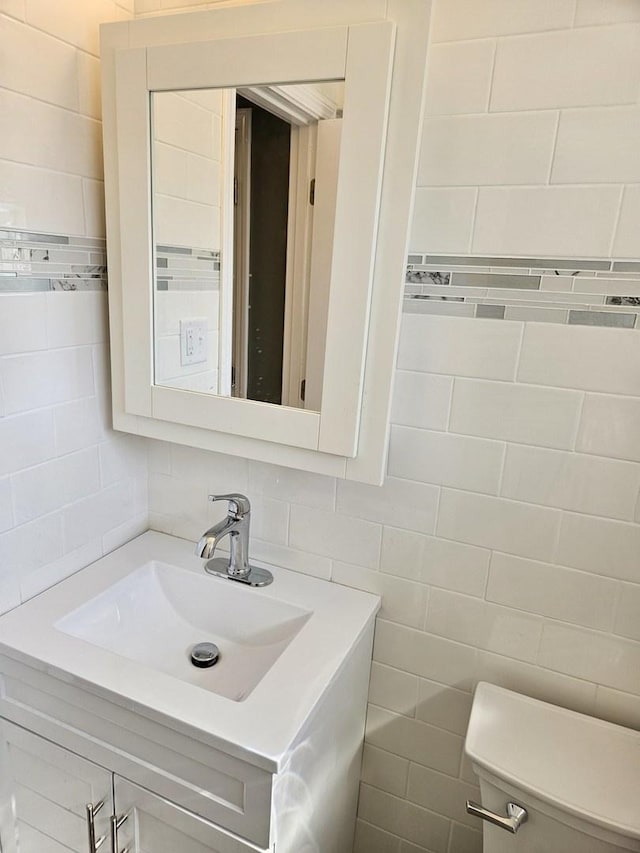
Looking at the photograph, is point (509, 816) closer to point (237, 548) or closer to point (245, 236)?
point (237, 548)

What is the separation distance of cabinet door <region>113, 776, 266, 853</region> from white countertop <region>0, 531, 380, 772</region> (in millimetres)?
194

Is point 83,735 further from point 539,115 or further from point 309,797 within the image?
point 539,115

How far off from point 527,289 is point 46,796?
1330 mm

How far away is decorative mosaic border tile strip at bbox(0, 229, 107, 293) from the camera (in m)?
0.97

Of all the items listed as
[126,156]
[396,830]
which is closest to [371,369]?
[126,156]

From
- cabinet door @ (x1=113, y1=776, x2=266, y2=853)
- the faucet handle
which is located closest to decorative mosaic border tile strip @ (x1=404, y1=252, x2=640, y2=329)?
the faucet handle

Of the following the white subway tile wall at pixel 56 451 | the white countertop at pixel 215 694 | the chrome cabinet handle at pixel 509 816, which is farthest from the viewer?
the white subway tile wall at pixel 56 451

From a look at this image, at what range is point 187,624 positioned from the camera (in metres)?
1.24

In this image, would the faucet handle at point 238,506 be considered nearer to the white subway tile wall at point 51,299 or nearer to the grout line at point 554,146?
the white subway tile wall at point 51,299

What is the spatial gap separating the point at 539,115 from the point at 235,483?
930 mm

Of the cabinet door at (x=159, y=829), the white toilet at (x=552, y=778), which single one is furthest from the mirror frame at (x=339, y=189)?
the cabinet door at (x=159, y=829)

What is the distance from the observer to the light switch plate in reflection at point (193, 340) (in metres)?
1.14

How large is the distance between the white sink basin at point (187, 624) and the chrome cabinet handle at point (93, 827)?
253 mm

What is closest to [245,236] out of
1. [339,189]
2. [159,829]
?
[339,189]
